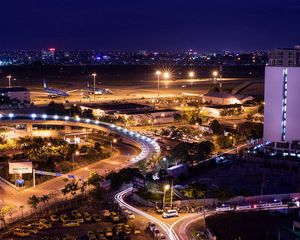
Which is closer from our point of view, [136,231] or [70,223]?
[136,231]

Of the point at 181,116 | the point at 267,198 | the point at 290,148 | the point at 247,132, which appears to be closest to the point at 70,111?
the point at 181,116

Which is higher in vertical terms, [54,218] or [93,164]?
[93,164]

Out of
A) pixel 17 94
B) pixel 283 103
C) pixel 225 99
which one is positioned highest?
pixel 283 103

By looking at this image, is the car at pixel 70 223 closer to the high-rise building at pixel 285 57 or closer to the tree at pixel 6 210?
the tree at pixel 6 210

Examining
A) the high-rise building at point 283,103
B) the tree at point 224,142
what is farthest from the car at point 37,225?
the high-rise building at point 283,103

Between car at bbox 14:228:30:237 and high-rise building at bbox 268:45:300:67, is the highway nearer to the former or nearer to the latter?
car at bbox 14:228:30:237

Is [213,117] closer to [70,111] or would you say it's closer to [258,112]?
[258,112]

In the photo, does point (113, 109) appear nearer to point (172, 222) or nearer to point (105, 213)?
point (105, 213)

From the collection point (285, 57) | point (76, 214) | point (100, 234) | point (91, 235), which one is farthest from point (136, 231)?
point (285, 57)
